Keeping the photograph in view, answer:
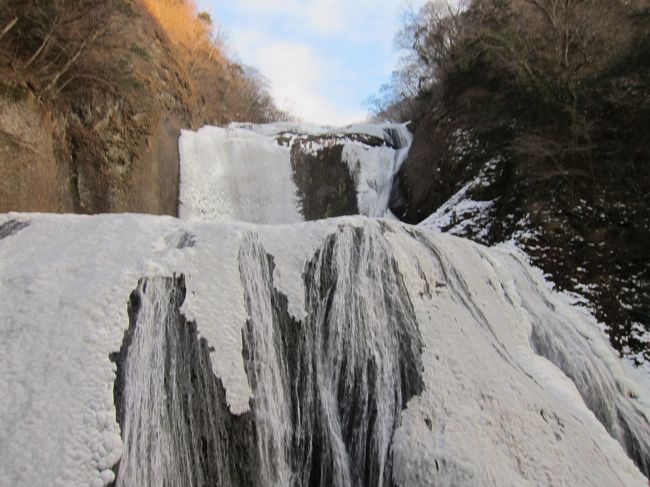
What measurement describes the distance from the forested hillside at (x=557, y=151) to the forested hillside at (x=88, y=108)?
6.24 m

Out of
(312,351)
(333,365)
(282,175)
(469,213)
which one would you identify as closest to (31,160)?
(312,351)

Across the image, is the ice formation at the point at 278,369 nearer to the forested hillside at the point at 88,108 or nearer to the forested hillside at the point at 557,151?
the forested hillside at the point at 557,151

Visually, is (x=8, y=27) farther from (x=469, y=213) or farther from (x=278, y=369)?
(x=469, y=213)

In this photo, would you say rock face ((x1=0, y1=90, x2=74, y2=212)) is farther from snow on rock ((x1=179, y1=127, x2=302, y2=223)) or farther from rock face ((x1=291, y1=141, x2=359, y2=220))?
rock face ((x1=291, y1=141, x2=359, y2=220))

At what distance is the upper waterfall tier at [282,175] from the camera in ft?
37.3

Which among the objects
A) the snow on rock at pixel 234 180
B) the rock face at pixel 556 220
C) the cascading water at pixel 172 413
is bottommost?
the cascading water at pixel 172 413

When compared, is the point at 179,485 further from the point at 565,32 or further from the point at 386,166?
the point at 386,166

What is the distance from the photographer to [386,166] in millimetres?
13273

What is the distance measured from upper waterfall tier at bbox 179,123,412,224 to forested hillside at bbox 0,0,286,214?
69cm

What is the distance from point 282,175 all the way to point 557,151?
6.85m

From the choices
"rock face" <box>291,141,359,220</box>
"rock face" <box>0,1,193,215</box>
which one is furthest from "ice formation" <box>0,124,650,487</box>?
"rock face" <box>291,141,359,220</box>

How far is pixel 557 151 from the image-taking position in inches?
306

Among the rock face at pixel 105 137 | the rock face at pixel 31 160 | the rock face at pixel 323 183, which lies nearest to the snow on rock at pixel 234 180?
the rock face at pixel 323 183

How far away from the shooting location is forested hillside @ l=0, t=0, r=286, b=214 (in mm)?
6586
